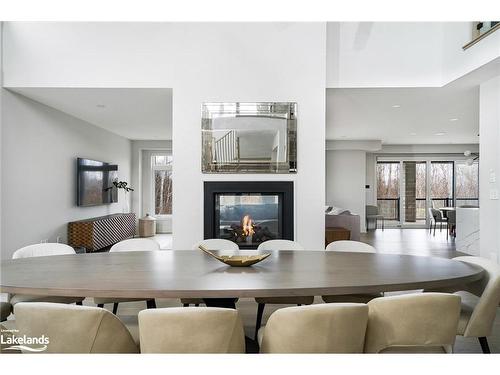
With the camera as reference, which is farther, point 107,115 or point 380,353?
point 107,115

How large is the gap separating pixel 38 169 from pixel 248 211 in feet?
10.4

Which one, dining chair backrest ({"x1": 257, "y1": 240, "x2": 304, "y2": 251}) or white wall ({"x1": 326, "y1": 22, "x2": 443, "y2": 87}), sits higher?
white wall ({"x1": 326, "y1": 22, "x2": 443, "y2": 87})

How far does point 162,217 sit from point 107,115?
4.18 metres

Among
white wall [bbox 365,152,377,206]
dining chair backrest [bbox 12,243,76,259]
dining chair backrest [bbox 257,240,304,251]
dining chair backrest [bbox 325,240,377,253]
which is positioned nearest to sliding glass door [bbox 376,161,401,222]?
white wall [bbox 365,152,377,206]

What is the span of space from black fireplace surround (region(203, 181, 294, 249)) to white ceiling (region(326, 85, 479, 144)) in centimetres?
158

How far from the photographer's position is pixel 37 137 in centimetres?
550

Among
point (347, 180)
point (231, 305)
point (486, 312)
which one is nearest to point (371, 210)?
point (347, 180)

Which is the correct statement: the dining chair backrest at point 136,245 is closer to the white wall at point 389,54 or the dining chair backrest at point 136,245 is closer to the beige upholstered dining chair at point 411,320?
the beige upholstered dining chair at point 411,320

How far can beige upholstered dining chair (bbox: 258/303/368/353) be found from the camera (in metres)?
1.49

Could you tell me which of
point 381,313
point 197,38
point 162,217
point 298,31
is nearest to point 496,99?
point 298,31

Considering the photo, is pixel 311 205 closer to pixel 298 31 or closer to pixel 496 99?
pixel 298 31

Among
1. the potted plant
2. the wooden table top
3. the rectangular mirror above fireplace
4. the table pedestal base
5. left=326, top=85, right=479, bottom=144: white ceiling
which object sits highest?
left=326, top=85, right=479, bottom=144: white ceiling

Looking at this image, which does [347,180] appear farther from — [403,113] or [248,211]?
[248,211]

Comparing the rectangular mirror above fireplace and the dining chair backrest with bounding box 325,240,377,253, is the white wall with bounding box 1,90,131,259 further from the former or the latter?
the dining chair backrest with bounding box 325,240,377,253
